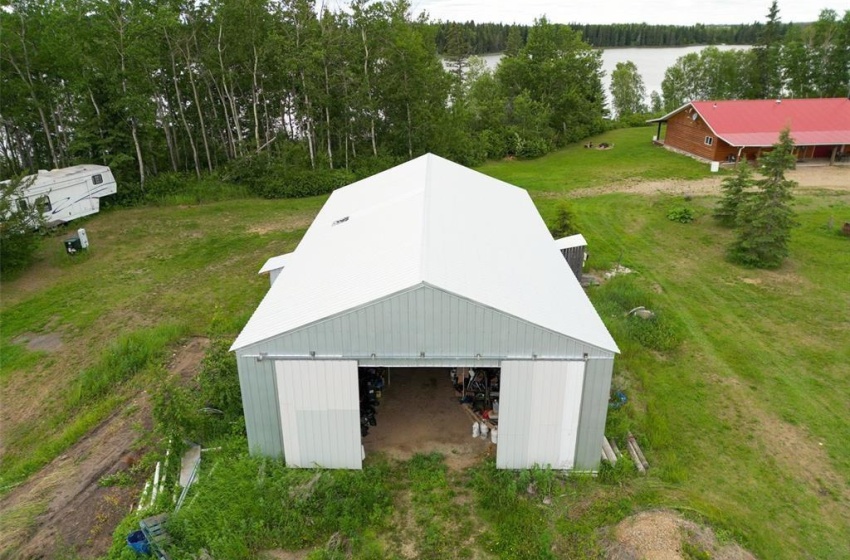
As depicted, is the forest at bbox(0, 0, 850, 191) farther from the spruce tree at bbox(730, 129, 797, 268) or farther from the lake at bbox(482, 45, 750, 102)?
the lake at bbox(482, 45, 750, 102)

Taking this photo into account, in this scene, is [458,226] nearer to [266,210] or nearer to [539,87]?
[266,210]

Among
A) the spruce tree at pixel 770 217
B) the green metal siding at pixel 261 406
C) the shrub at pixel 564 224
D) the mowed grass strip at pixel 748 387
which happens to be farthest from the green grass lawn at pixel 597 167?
the green metal siding at pixel 261 406

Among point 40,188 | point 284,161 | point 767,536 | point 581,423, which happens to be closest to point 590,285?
point 581,423

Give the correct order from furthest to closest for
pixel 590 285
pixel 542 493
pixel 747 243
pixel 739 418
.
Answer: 1. pixel 747 243
2. pixel 590 285
3. pixel 739 418
4. pixel 542 493

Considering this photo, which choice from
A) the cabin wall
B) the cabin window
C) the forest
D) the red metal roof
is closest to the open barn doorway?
the cabin window

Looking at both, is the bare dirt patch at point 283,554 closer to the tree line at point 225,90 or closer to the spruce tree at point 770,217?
the spruce tree at point 770,217

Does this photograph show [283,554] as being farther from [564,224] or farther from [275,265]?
[564,224]

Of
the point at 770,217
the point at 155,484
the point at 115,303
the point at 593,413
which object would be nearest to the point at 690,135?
the point at 770,217
